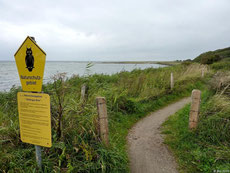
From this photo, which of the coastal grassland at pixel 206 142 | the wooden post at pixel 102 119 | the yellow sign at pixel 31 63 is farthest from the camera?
the wooden post at pixel 102 119

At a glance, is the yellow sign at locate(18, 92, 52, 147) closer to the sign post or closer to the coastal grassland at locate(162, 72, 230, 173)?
the sign post

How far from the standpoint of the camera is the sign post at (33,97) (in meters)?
1.88

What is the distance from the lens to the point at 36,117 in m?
2.02

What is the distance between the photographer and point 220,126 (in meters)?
3.30

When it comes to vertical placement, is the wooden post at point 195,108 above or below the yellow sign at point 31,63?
below

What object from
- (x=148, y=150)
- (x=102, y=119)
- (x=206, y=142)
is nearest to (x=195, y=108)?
(x=206, y=142)

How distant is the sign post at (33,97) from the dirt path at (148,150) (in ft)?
6.27

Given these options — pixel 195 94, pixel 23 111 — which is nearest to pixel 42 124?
pixel 23 111

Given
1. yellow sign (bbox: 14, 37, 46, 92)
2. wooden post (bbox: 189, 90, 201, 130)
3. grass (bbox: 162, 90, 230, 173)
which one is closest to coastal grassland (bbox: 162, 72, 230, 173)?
grass (bbox: 162, 90, 230, 173)

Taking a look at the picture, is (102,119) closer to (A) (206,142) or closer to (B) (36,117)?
(B) (36,117)

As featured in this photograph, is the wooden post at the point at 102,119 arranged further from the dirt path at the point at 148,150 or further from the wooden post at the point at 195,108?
the wooden post at the point at 195,108

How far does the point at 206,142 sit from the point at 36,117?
3403 millimetres

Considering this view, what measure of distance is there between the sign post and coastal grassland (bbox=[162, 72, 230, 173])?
2658mm

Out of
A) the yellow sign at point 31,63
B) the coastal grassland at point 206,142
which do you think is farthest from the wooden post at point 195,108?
the yellow sign at point 31,63
